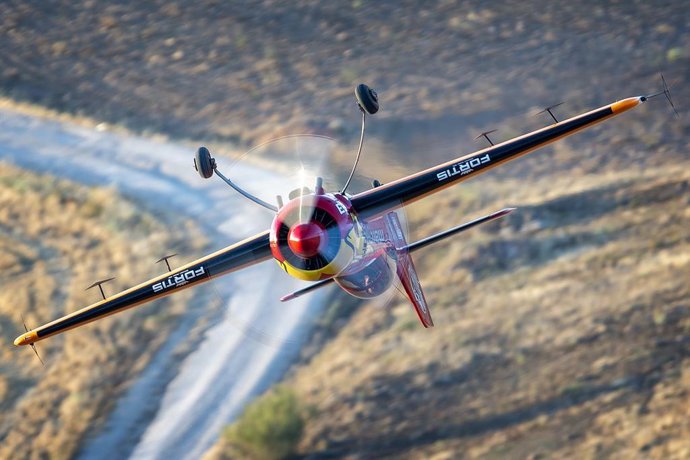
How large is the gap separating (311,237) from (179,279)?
5000mm

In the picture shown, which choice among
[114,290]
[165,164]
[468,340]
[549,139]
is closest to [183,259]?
[114,290]

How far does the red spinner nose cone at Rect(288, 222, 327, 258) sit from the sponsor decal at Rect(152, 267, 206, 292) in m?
3.99

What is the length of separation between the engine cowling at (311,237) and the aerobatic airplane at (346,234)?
0.02 meters

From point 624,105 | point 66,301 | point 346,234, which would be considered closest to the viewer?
point 346,234

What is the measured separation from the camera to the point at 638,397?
117 feet

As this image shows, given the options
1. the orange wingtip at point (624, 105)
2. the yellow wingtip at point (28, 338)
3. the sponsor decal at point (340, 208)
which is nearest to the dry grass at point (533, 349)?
the yellow wingtip at point (28, 338)

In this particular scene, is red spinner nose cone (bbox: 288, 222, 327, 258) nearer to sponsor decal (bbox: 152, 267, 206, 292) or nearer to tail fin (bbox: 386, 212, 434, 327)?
sponsor decal (bbox: 152, 267, 206, 292)

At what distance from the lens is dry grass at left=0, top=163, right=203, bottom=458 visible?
37562 mm

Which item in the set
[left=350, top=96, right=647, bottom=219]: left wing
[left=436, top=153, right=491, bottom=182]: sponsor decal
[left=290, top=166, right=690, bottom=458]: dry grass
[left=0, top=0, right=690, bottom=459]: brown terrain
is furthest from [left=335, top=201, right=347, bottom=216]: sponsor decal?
[left=290, top=166, right=690, bottom=458]: dry grass

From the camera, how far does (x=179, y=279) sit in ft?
80.9

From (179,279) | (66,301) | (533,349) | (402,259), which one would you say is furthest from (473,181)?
(179,279)

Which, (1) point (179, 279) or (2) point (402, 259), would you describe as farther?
(2) point (402, 259)

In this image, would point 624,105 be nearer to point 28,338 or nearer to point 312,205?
point 312,205

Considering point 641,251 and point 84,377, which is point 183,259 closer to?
point 84,377
